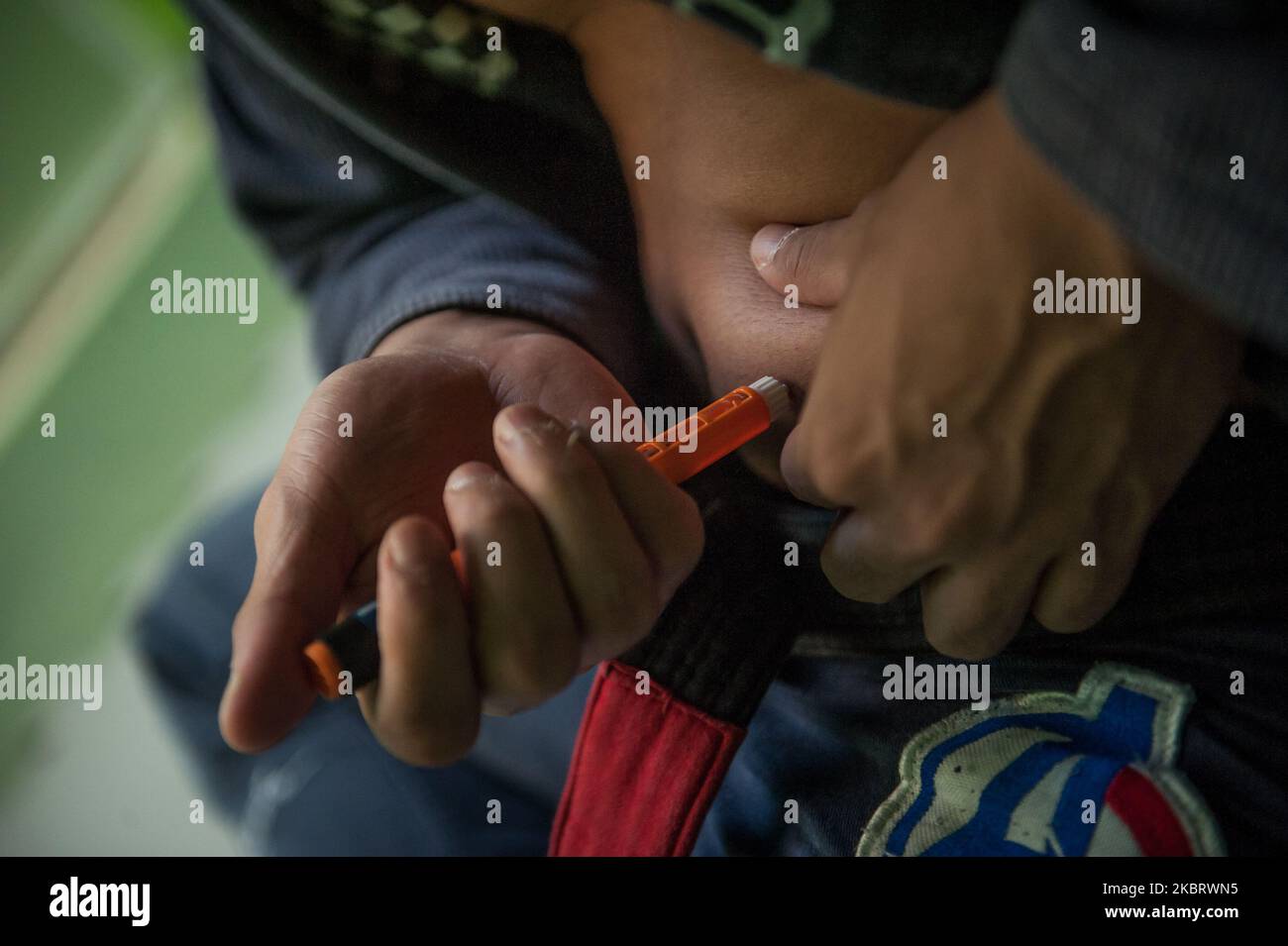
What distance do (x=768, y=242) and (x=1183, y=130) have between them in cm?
17

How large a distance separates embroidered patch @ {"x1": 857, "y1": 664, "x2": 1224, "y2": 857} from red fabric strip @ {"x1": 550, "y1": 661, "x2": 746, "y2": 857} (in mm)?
72

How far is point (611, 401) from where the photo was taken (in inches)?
18.6

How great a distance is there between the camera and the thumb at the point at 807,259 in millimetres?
386

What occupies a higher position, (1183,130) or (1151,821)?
(1183,130)

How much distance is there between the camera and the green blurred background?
0.75m

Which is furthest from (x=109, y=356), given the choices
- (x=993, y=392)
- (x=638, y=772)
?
(x=993, y=392)

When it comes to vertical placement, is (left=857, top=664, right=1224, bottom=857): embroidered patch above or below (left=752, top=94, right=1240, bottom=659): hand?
below

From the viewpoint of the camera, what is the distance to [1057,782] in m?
0.40

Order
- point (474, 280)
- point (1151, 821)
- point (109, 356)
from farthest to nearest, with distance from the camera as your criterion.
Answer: point (109, 356) → point (474, 280) → point (1151, 821)

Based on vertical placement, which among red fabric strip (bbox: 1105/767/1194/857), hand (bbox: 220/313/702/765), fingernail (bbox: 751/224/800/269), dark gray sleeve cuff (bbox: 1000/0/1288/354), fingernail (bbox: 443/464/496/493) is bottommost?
red fabric strip (bbox: 1105/767/1194/857)

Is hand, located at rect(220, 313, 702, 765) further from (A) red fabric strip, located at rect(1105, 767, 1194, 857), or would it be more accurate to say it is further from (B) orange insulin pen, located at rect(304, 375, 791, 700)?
(A) red fabric strip, located at rect(1105, 767, 1194, 857)

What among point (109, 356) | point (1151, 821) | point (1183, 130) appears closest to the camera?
point (1183, 130)

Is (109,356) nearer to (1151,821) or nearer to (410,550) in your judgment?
(410,550)

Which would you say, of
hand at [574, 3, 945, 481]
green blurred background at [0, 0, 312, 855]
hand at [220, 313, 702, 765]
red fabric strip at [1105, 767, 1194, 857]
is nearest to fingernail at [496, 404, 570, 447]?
hand at [220, 313, 702, 765]
